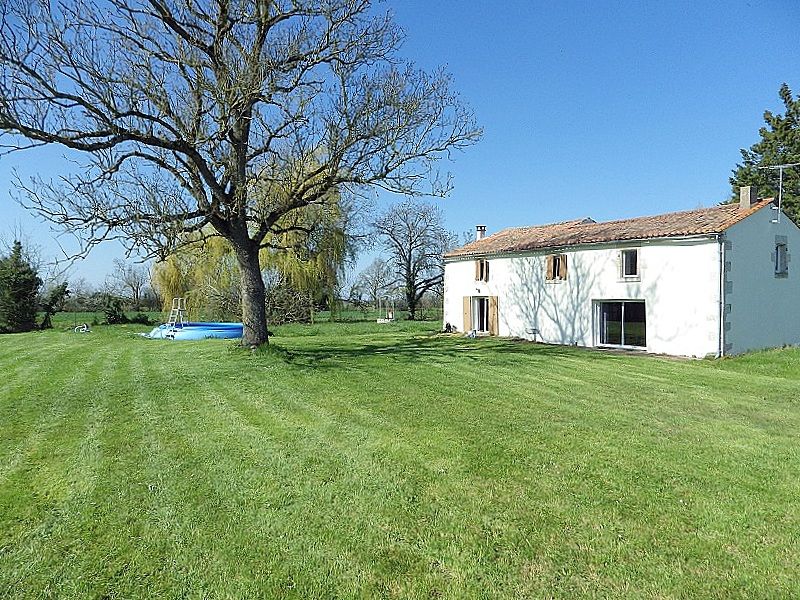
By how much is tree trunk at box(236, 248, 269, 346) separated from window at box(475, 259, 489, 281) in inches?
474

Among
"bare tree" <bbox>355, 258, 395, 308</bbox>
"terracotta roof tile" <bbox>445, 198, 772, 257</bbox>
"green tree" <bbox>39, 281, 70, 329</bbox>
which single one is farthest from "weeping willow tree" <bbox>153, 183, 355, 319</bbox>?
"bare tree" <bbox>355, 258, 395, 308</bbox>

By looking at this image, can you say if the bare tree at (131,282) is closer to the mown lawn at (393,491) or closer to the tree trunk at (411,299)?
the tree trunk at (411,299)

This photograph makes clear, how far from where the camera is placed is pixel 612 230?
19.5 m

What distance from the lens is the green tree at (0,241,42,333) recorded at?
88.5 feet

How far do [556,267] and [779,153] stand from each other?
74.0 ft

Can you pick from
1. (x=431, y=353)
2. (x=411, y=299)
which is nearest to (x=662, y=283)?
(x=431, y=353)

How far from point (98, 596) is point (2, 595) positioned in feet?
1.77

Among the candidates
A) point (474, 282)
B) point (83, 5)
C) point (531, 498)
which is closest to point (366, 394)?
point (531, 498)

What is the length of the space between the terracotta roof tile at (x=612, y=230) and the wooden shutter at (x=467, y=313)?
6.76 feet

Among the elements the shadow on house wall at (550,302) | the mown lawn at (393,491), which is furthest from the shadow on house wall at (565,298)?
the mown lawn at (393,491)

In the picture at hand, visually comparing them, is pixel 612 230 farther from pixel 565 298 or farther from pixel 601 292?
pixel 565 298

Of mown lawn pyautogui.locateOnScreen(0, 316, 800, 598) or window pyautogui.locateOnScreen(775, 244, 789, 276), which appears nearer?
→ mown lawn pyautogui.locateOnScreen(0, 316, 800, 598)

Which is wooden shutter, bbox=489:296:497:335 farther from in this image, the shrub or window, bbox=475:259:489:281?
the shrub

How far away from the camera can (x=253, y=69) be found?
38.6 ft
